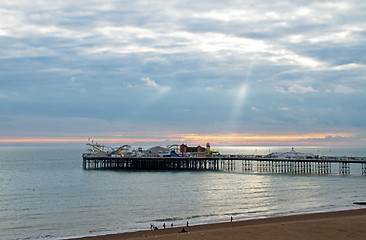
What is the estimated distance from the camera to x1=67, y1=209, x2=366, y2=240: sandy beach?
23.7 m

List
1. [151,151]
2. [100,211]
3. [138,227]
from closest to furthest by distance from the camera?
[138,227], [100,211], [151,151]

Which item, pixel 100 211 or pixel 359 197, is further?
pixel 359 197

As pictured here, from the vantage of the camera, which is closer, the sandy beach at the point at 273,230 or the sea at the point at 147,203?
the sandy beach at the point at 273,230

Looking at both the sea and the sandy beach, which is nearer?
the sandy beach

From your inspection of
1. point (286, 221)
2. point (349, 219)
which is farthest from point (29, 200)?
point (349, 219)

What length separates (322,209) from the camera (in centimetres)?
3491

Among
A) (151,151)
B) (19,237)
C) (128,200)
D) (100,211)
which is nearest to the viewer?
(19,237)

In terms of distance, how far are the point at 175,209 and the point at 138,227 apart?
25.2 feet

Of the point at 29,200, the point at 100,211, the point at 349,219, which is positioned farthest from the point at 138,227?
the point at 29,200

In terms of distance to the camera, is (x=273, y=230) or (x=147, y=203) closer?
(x=273, y=230)

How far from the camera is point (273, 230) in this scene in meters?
25.2

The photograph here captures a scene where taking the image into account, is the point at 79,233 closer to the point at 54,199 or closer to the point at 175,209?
the point at 175,209

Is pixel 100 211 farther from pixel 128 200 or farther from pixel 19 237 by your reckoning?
pixel 19 237

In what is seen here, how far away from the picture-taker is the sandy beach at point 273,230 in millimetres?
23703
